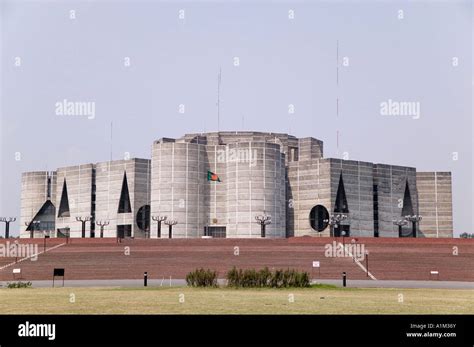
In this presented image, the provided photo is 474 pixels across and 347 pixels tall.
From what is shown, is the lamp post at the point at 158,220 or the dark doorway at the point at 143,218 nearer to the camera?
the lamp post at the point at 158,220

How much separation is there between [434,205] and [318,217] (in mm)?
24103

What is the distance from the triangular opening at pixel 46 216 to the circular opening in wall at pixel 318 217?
53646mm

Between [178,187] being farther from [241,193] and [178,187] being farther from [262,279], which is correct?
[262,279]

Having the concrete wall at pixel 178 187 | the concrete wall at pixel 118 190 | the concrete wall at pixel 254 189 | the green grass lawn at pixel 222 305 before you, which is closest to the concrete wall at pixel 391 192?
the concrete wall at pixel 254 189

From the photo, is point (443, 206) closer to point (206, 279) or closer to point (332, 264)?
point (332, 264)

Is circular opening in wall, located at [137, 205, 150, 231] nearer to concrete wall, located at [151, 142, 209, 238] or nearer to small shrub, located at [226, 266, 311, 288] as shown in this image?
concrete wall, located at [151, 142, 209, 238]

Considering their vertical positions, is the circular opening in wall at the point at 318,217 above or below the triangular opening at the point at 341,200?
below

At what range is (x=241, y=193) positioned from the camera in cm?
10894

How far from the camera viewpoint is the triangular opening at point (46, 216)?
135 metres

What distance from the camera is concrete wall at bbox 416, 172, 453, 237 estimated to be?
125 metres
